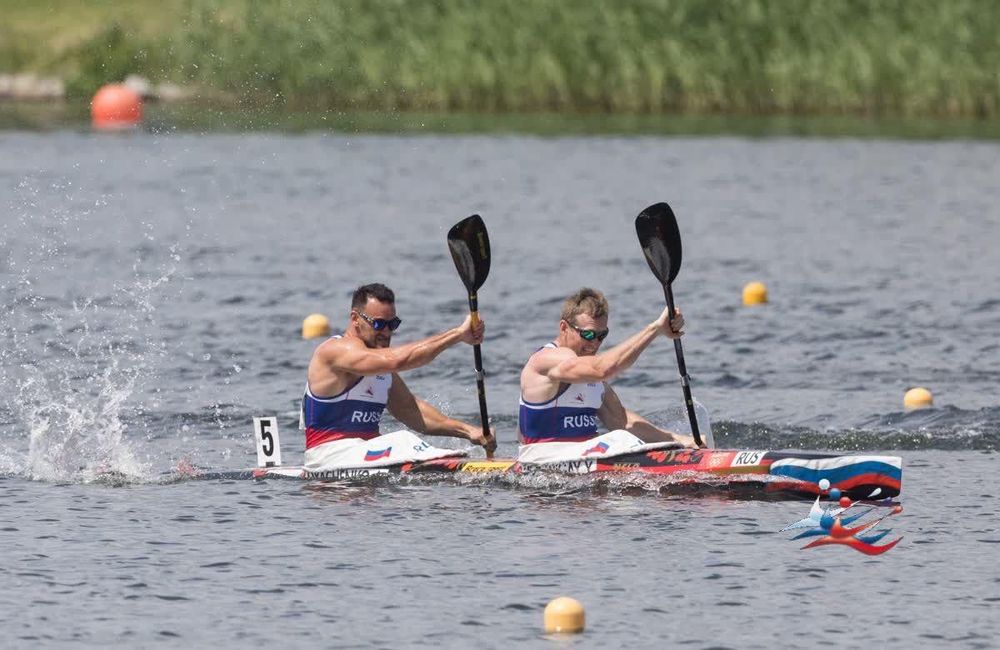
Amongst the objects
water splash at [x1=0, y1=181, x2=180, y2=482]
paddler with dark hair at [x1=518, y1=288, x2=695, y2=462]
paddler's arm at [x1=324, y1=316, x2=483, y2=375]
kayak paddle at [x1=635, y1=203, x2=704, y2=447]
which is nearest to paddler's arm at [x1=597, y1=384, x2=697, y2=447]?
paddler with dark hair at [x1=518, y1=288, x2=695, y2=462]

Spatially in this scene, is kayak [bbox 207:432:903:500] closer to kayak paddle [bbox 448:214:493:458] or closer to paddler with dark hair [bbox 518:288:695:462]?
paddler with dark hair [bbox 518:288:695:462]

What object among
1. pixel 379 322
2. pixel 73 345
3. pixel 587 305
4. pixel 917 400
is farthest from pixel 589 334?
pixel 73 345

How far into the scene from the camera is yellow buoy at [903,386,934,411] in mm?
18188

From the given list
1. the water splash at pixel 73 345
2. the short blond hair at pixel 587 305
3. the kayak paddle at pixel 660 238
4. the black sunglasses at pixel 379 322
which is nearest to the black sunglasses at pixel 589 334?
the short blond hair at pixel 587 305

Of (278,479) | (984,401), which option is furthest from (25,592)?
(984,401)

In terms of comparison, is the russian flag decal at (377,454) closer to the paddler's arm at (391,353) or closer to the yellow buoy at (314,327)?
the paddler's arm at (391,353)

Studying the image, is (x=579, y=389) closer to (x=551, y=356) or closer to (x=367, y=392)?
(x=551, y=356)

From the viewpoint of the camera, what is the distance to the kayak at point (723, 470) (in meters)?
13.4

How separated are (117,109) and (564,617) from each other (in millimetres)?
39323

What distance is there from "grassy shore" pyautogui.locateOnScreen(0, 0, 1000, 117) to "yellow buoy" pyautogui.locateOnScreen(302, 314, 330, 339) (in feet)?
83.5

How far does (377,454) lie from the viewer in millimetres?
14758

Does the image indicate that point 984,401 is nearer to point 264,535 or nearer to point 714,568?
point 714,568

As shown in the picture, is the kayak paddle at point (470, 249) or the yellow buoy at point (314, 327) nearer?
the kayak paddle at point (470, 249)

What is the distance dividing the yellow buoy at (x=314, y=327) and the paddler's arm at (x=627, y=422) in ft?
27.5
